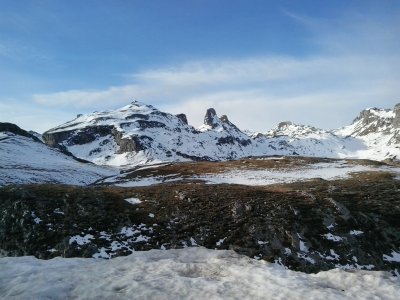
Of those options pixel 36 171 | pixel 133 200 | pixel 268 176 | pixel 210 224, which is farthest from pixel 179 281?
pixel 36 171

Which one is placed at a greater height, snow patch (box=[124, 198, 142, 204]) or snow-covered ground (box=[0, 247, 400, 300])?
snow-covered ground (box=[0, 247, 400, 300])

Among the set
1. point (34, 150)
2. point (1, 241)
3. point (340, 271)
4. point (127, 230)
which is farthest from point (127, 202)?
point (34, 150)

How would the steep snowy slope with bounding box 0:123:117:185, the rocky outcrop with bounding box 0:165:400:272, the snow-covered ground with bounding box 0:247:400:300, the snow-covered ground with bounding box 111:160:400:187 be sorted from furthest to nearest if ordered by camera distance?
the steep snowy slope with bounding box 0:123:117:185
the snow-covered ground with bounding box 111:160:400:187
the rocky outcrop with bounding box 0:165:400:272
the snow-covered ground with bounding box 0:247:400:300

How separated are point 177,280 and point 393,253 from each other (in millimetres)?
23363

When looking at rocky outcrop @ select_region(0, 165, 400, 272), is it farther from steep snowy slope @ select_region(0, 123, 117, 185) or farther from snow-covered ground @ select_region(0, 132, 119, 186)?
steep snowy slope @ select_region(0, 123, 117, 185)

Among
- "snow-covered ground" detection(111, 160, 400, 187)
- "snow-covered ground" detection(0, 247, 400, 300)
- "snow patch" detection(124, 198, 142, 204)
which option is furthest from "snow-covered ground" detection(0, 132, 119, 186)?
"snow-covered ground" detection(0, 247, 400, 300)

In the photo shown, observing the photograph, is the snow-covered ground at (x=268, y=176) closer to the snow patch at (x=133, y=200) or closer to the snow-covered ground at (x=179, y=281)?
the snow patch at (x=133, y=200)

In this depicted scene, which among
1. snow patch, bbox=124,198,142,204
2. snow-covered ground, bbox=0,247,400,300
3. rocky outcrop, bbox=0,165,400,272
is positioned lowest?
rocky outcrop, bbox=0,165,400,272

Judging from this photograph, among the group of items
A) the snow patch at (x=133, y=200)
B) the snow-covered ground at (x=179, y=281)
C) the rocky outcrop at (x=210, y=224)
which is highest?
the snow-covered ground at (x=179, y=281)

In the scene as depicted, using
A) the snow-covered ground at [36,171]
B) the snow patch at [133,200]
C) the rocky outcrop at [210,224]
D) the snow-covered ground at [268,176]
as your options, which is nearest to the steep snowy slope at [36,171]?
the snow-covered ground at [36,171]

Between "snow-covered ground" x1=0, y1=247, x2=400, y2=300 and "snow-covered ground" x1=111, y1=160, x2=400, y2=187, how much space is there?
42.2 metres

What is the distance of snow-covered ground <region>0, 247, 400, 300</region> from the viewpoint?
11180 mm

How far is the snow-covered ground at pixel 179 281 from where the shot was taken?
1118 centimetres

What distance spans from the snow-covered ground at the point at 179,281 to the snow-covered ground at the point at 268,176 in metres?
42.2
